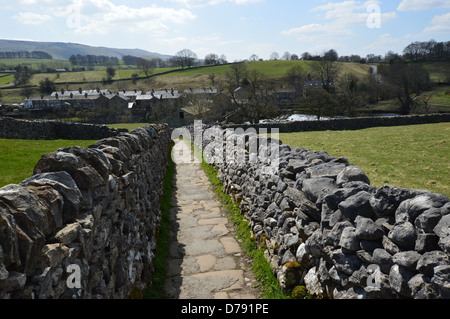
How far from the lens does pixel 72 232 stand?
2.71m

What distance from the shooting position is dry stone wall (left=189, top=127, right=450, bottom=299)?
2662 millimetres

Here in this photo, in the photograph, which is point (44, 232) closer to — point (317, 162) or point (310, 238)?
point (310, 238)

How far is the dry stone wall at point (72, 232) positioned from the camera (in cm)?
213

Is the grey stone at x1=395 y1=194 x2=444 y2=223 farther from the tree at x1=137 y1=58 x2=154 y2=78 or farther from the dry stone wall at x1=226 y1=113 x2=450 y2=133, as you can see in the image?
the tree at x1=137 y1=58 x2=154 y2=78

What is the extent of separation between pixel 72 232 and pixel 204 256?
391 centimetres

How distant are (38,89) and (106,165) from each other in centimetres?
13065

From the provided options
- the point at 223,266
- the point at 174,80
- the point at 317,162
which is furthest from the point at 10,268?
the point at 174,80

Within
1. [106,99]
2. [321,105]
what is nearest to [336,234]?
[321,105]

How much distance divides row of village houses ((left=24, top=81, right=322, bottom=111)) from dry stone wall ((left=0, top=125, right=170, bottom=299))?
71.3 meters

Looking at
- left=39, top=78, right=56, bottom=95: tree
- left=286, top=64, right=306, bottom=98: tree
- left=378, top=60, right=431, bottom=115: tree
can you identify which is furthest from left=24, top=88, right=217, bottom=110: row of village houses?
left=378, top=60, right=431, bottom=115: tree

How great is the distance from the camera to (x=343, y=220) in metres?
3.77

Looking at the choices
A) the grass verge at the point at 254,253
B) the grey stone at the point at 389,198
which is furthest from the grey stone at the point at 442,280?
the grass verge at the point at 254,253

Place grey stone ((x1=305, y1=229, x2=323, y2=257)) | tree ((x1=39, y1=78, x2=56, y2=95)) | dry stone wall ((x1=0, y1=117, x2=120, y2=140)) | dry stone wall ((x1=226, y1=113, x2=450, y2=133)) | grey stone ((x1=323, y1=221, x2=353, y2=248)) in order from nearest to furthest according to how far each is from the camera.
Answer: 1. grey stone ((x1=323, y1=221, x2=353, y2=248))
2. grey stone ((x1=305, y1=229, x2=323, y2=257))
3. dry stone wall ((x1=0, y1=117, x2=120, y2=140))
4. dry stone wall ((x1=226, y1=113, x2=450, y2=133))
5. tree ((x1=39, y1=78, x2=56, y2=95))

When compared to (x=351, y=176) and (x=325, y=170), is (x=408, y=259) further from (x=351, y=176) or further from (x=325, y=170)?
(x=325, y=170)
